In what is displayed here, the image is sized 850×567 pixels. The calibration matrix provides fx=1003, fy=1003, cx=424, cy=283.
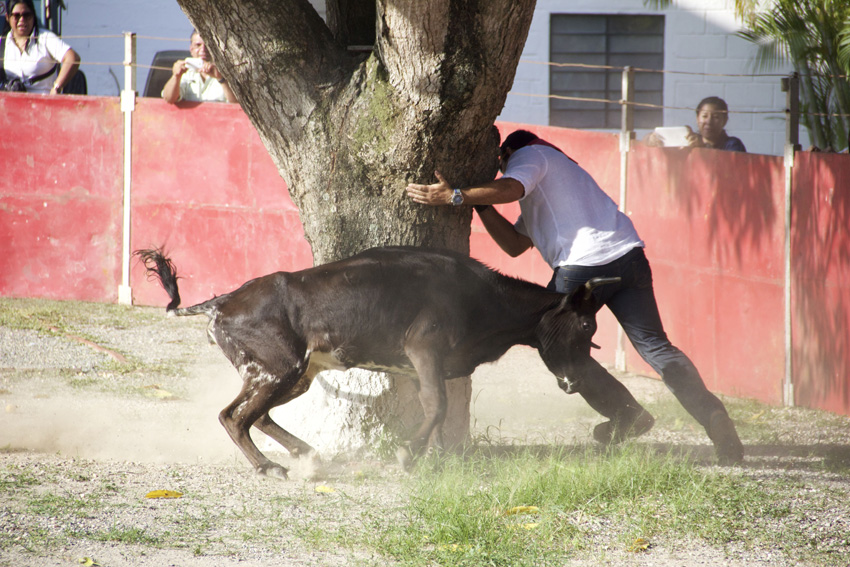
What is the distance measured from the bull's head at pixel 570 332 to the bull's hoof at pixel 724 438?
798mm

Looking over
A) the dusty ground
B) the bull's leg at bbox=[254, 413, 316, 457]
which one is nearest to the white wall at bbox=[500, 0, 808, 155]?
the dusty ground

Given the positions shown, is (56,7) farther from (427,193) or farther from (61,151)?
(427,193)

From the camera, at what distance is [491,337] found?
18.0 feet

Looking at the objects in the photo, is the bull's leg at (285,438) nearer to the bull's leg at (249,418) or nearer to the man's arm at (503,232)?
the bull's leg at (249,418)

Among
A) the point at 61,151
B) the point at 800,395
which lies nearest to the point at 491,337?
the point at 800,395

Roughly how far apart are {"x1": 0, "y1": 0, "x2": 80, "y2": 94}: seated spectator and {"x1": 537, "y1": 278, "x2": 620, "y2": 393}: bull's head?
7290mm

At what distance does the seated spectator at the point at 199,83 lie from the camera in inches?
400

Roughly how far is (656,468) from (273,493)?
6.51 feet

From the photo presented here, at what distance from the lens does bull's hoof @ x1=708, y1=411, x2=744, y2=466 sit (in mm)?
5598

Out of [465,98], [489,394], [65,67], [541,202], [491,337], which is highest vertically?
[65,67]

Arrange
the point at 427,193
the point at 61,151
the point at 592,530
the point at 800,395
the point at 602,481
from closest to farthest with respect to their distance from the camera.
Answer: the point at 592,530 → the point at 602,481 → the point at 427,193 → the point at 800,395 → the point at 61,151

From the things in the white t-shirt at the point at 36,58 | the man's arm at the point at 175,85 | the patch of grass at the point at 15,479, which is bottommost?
the patch of grass at the point at 15,479

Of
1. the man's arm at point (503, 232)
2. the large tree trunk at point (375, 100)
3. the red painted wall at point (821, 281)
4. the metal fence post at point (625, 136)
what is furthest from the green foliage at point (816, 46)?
the large tree trunk at point (375, 100)

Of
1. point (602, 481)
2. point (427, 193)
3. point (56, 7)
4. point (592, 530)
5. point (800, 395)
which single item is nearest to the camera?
point (592, 530)
